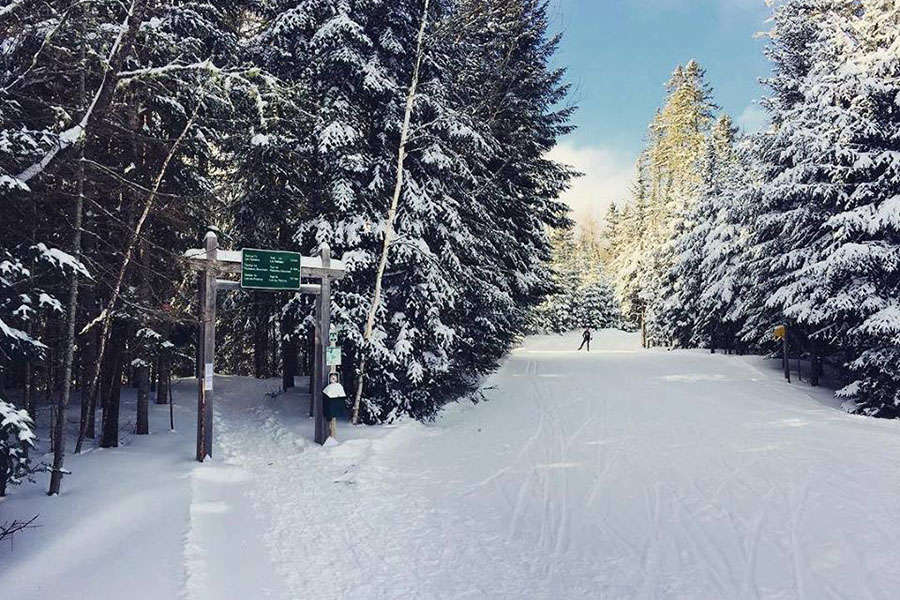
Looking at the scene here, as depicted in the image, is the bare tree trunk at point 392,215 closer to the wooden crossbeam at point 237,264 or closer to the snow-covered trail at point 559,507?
the wooden crossbeam at point 237,264

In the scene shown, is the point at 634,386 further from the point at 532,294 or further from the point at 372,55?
the point at 372,55

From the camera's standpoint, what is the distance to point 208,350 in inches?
379

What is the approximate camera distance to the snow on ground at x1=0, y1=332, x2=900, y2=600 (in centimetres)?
486

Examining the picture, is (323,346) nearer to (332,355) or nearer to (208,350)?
(332,355)

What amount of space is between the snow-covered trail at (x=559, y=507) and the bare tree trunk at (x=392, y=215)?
1.22m

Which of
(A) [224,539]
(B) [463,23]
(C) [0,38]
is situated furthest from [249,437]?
(B) [463,23]

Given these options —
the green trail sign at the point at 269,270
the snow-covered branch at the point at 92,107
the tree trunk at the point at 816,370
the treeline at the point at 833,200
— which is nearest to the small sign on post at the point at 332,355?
the green trail sign at the point at 269,270

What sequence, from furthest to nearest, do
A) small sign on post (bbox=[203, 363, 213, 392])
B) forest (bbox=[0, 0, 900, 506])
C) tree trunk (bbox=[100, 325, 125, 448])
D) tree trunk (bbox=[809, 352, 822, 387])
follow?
tree trunk (bbox=[809, 352, 822, 387])
tree trunk (bbox=[100, 325, 125, 448])
small sign on post (bbox=[203, 363, 213, 392])
forest (bbox=[0, 0, 900, 506])

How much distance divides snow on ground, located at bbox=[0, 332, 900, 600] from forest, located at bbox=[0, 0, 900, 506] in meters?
1.74

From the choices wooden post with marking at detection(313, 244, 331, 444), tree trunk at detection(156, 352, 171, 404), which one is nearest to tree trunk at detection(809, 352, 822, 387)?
wooden post with marking at detection(313, 244, 331, 444)

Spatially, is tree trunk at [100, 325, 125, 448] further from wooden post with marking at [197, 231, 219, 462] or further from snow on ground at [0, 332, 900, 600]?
wooden post with marking at [197, 231, 219, 462]

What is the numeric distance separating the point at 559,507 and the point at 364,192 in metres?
7.95

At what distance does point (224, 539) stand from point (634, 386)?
44.8 feet

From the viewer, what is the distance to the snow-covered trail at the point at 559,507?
16.0ft
